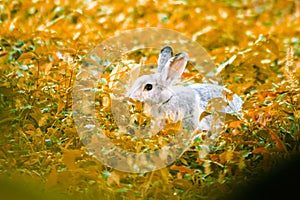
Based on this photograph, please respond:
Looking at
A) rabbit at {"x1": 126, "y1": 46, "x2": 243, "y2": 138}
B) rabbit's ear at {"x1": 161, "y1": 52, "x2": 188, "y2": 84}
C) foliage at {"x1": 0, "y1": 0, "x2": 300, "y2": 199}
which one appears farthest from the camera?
rabbit's ear at {"x1": 161, "y1": 52, "x2": 188, "y2": 84}

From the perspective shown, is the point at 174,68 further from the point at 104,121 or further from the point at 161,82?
the point at 104,121

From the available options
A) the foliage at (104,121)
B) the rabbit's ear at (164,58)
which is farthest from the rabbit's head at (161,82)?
the foliage at (104,121)

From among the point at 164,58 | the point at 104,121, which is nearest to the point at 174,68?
the point at 164,58

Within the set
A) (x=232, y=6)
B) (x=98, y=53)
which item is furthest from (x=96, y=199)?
(x=232, y=6)

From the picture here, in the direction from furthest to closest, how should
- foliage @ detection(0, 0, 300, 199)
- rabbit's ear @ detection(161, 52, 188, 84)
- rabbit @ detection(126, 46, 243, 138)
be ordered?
rabbit's ear @ detection(161, 52, 188, 84) → rabbit @ detection(126, 46, 243, 138) → foliage @ detection(0, 0, 300, 199)

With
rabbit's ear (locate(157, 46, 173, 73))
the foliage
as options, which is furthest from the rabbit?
the foliage

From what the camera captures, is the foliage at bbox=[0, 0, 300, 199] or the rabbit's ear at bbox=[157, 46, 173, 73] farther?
the rabbit's ear at bbox=[157, 46, 173, 73]

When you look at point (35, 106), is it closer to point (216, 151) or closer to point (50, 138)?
point (50, 138)

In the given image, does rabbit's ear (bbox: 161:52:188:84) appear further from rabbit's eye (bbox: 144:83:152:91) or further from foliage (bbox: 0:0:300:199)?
foliage (bbox: 0:0:300:199)
